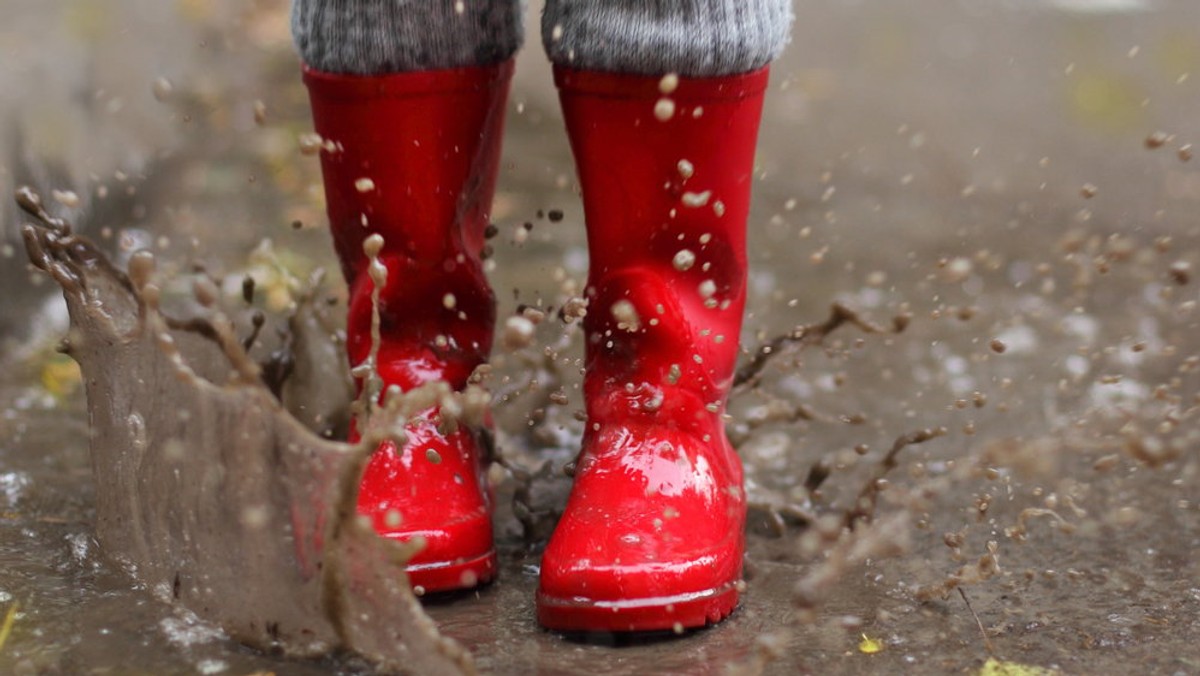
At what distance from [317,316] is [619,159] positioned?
85 cm

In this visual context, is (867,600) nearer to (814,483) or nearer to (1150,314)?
(814,483)

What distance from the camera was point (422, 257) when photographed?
1.64 metres

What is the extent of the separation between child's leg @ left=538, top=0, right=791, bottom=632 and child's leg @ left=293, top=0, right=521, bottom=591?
0.39ft

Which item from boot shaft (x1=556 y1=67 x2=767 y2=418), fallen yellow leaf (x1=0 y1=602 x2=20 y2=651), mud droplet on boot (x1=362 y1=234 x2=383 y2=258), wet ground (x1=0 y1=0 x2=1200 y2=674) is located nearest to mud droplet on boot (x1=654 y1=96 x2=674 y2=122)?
boot shaft (x1=556 y1=67 x2=767 y2=418)

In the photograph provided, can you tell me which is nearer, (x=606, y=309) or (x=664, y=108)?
(x=664, y=108)

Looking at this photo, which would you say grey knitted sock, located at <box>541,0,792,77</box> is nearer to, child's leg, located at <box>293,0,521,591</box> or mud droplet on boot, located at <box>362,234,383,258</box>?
child's leg, located at <box>293,0,521,591</box>

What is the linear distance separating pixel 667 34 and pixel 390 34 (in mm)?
311

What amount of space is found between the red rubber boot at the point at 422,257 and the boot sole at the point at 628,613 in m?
0.14

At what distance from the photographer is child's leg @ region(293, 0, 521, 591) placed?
155 cm

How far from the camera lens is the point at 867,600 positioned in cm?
159

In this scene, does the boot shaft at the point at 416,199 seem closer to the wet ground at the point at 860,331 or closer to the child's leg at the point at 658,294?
the child's leg at the point at 658,294

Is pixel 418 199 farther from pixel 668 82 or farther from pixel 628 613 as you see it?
pixel 628 613

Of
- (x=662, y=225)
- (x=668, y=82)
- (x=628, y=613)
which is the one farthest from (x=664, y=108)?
(x=628, y=613)

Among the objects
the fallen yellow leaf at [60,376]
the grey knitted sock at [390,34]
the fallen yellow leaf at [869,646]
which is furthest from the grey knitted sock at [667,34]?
the fallen yellow leaf at [60,376]
